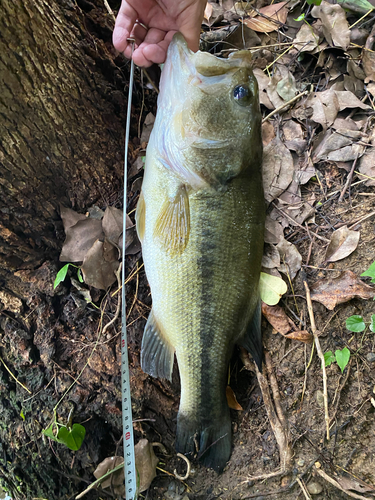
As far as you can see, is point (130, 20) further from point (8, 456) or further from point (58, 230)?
point (8, 456)

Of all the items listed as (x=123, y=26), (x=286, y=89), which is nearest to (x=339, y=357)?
(x=286, y=89)

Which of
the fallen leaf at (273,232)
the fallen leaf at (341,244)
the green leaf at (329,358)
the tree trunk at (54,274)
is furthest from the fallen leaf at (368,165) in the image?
the tree trunk at (54,274)

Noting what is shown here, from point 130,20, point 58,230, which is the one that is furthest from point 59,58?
point 58,230

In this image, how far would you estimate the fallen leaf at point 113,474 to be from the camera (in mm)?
1974

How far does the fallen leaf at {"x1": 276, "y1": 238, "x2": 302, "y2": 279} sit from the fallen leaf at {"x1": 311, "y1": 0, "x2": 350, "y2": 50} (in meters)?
1.46

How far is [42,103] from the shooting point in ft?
5.75

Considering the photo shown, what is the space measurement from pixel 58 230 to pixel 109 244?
0.35 metres

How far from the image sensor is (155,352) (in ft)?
6.57

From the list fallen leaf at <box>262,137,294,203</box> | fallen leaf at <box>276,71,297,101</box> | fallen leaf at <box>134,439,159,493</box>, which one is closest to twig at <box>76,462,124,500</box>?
fallen leaf at <box>134,439,159,493</box>

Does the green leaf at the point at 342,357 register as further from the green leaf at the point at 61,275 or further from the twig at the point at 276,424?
the green leaf at the point at 61,275

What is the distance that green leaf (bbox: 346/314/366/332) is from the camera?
5.73ft

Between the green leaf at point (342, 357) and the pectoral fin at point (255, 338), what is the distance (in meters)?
0.43

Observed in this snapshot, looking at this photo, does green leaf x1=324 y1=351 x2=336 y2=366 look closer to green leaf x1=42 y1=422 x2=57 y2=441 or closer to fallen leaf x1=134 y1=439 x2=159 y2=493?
fallen leaf x1=134 y1=439 x2=159 y2=493

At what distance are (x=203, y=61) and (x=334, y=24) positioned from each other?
3.85 ft
